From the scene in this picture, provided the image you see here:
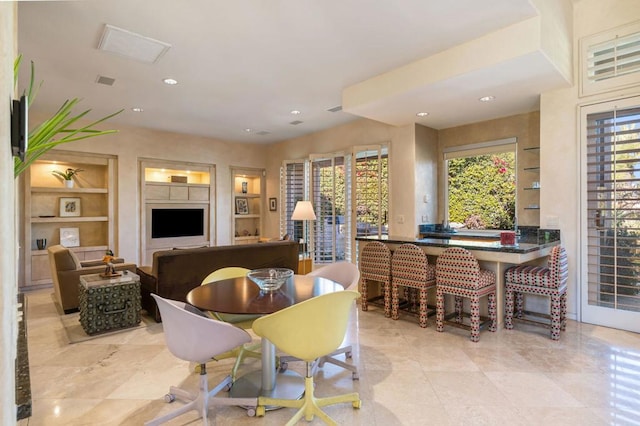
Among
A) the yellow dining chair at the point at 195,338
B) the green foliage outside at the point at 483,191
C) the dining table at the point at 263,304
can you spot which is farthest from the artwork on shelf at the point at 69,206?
the green foliage outside at the point at 483,191

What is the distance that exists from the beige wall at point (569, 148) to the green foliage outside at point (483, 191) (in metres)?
0.87

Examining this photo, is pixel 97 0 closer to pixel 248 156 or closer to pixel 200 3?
pixel 200 3

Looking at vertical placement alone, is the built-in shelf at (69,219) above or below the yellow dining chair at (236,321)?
above

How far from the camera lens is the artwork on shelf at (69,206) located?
19.0 ft

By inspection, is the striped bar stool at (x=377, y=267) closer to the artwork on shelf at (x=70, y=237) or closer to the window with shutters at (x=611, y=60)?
the window with shutters at (x=611, y=60)

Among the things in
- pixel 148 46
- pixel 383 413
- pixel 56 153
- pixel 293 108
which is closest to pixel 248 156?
pixel 293 108

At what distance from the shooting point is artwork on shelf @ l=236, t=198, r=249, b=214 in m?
7.78

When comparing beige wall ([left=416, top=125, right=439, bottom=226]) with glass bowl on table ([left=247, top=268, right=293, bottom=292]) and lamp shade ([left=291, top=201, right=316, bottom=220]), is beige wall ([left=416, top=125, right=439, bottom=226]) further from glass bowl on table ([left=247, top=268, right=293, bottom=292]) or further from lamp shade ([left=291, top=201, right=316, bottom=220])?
glass bowl on table ([left=247, top=268, right=293, bottom=292])

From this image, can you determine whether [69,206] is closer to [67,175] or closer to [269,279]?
[67,175]

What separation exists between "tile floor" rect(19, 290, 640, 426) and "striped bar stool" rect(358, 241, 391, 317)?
51 cm

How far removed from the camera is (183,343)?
188cm

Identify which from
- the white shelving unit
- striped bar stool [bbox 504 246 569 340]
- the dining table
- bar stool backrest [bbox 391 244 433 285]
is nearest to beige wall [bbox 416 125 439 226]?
bar stool backrest [bbox 391 244 433 285]

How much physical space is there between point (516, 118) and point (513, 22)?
205cm

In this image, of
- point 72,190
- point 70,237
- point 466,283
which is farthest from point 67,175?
point 466,283
